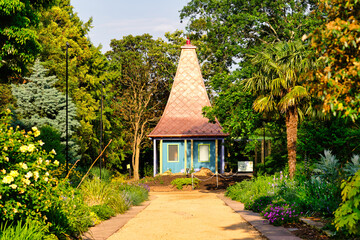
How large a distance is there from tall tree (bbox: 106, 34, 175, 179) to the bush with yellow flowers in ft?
106

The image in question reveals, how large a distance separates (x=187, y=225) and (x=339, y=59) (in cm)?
724

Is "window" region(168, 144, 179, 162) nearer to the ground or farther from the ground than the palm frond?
nearer to the ground

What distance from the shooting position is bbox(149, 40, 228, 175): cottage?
106 ft

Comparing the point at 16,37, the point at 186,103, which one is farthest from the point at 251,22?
the point at 16,37

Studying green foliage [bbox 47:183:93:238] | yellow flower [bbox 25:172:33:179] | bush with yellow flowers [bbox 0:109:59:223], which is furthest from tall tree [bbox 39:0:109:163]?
yellow flower [bbox 25:172:33:179]

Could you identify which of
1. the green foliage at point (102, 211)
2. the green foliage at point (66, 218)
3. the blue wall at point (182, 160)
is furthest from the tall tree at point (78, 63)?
the green foliage at point (66, 218)

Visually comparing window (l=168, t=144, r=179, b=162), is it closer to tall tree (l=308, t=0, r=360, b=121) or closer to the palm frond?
the palm frond

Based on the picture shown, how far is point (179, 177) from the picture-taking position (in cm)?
2975

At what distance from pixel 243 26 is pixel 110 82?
14824 mm

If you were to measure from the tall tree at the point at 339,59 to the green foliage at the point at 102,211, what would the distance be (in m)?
8.26

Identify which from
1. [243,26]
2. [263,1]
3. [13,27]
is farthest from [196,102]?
[13,27]

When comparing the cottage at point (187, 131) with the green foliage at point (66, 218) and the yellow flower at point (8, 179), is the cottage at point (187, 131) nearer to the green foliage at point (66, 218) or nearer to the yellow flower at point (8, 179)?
the green foliage at point (66, 218)

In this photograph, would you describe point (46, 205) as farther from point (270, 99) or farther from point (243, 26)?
point (243, 26)

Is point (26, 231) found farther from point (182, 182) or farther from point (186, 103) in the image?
point (186, 103)
